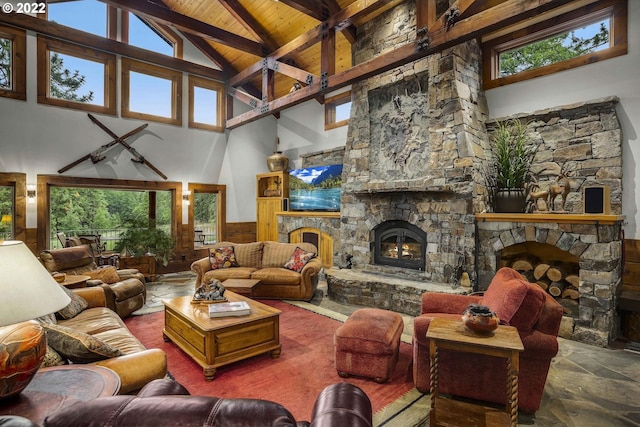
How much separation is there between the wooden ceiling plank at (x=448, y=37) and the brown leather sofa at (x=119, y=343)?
4.18 metres

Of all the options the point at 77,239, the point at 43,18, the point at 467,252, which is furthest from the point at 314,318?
the point at 43,18

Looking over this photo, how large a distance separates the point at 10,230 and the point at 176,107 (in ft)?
13.2

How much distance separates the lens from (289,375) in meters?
3.02

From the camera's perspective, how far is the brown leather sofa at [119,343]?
6.46 ft

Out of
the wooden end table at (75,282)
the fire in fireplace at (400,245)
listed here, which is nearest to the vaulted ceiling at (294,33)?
the fire in fireplace at (400,245)

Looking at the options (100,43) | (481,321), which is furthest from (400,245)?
(100,43)

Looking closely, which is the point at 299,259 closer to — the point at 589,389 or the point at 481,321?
the point at 481,321

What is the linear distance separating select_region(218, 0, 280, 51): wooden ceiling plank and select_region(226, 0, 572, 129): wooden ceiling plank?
96.8 inches

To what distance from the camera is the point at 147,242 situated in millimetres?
6871

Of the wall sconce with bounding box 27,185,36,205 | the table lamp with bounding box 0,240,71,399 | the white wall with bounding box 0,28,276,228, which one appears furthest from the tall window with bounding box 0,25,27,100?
the table lamp with bounding box 0,240,71,399

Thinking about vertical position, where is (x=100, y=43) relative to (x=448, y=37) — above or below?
above

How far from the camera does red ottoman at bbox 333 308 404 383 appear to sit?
2859 millimetres

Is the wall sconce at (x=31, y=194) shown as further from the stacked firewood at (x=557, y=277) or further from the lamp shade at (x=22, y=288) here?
the stacked firewood at (x=557, y=277)

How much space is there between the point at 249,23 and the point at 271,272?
206 inches
